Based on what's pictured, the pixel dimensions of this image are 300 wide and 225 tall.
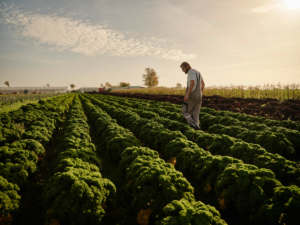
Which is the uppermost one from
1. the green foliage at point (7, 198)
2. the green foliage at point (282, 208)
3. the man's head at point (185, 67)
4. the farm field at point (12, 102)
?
the man's head at point (185, 67)

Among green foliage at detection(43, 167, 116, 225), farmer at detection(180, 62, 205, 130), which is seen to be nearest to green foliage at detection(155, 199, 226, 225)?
green foliage at detection(43, 167, 116, 225)

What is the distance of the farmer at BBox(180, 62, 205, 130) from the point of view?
737 cm

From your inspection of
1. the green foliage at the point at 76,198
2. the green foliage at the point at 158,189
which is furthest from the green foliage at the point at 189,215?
the green foliage at the point at 76,198

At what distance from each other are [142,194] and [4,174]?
2.91 m

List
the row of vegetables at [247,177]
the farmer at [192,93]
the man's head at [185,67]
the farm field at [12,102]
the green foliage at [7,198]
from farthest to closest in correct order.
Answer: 1. the farm field at [12,102]
2. the man's head at [185,67]
3. the farmer at [192,93]
4. the green foliage at [7,198]
5. the row of vegetables at [247,177]

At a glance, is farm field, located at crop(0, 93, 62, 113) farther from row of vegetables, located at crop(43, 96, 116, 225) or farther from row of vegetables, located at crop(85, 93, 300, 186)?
row of vegetables, located at crop(85, 93, 300, 186)

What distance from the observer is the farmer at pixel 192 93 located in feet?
24.2

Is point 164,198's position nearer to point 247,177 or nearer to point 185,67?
point 247,177

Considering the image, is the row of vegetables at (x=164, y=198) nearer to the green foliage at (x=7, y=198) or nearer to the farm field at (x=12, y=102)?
the green foliage at (x=7, y=198)

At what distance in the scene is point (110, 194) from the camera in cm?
331

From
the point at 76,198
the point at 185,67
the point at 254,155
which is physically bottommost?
the point at 76,198

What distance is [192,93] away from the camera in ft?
25.2

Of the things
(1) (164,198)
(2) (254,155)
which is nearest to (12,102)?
(1) (164,198)

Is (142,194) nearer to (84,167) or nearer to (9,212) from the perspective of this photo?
(84,167)
